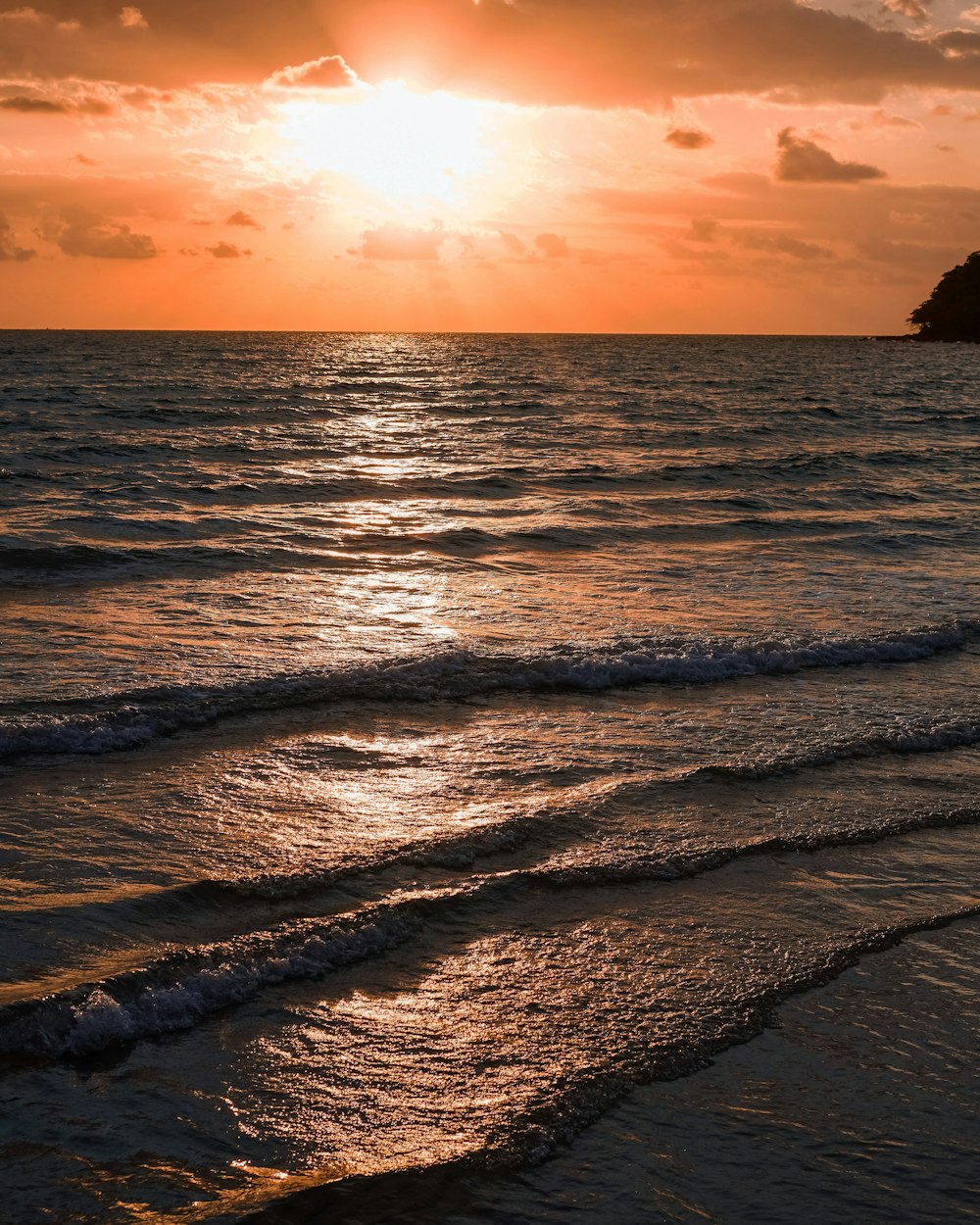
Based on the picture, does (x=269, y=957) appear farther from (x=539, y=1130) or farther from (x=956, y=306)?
(x=956, y=306)

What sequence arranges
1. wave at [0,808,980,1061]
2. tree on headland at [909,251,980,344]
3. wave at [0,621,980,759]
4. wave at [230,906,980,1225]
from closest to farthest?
A: 1. wave at [230,906,980,1225]
2. wave at [0,808,980,1061]
3. wave at [0,621,980,759]
4. tree on headland at [909,251,980,344]

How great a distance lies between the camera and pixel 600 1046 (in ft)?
15.9

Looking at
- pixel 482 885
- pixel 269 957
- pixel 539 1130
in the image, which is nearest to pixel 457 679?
pixel 482 885

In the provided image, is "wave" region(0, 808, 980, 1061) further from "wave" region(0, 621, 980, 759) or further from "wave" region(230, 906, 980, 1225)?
"wave" region(0, 621, 980, 759)

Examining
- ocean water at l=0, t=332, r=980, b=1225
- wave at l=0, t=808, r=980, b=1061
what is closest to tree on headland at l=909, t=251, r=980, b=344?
ocean water at l=0, t=332, r=980, b=1225

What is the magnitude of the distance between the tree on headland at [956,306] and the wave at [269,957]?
161695mm

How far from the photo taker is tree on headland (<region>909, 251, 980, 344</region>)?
495ft

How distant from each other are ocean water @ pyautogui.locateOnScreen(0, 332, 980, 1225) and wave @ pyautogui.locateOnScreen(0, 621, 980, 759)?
0.05 metres

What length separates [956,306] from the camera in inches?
6033

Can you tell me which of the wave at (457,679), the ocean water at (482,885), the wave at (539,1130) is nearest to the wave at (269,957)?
the ocean water at (482,885)

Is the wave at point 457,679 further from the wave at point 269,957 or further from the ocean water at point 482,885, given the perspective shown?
the wave at point 269,957

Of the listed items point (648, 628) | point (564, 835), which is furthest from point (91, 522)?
point (564, 835)

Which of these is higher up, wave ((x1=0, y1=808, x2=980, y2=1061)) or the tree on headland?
the tree on headland

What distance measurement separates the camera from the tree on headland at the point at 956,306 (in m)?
151
